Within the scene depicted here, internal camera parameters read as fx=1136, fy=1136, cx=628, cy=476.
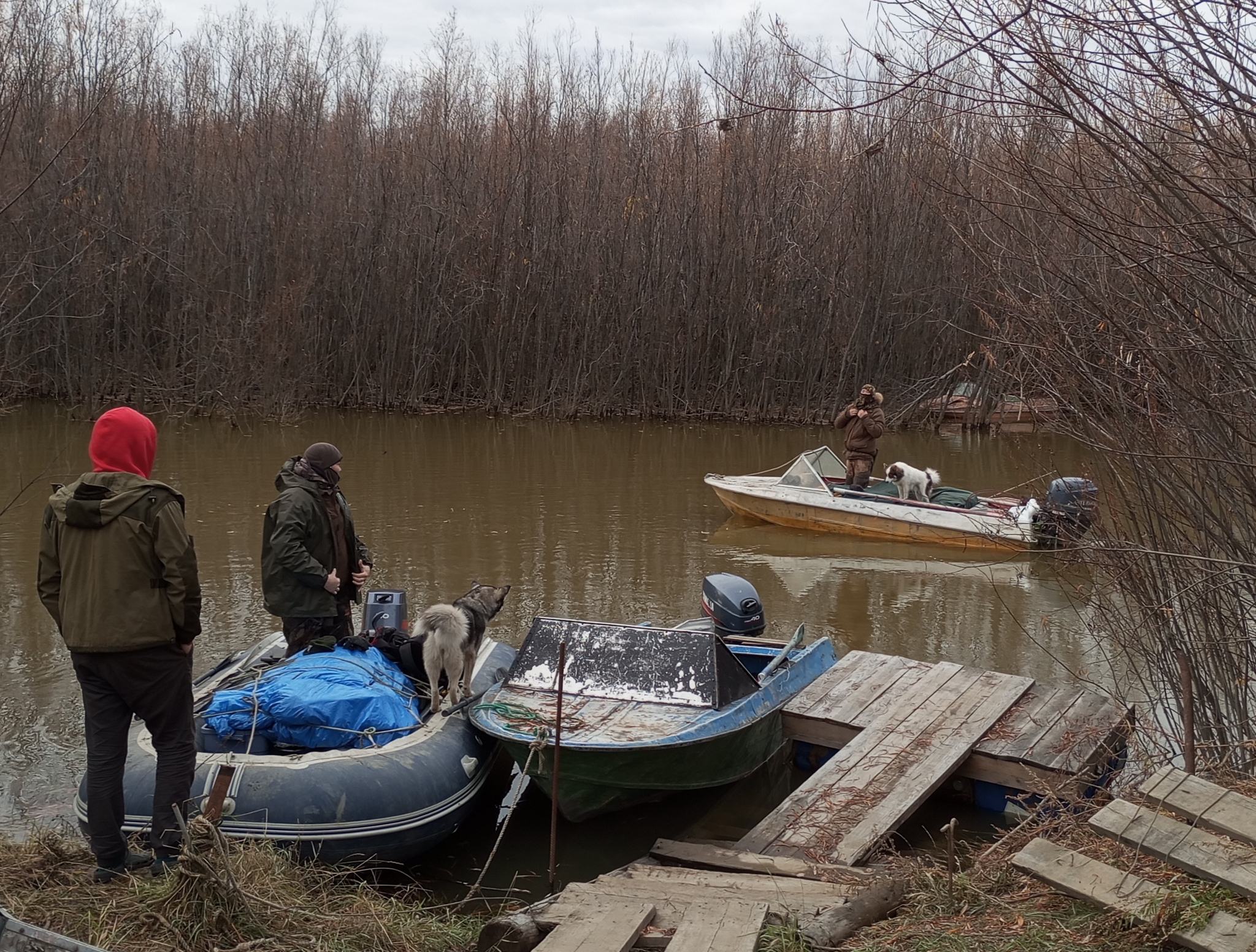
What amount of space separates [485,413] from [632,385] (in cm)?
331

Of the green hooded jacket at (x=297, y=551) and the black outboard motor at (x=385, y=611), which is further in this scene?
the black outboard motor at (x=385, y=611)

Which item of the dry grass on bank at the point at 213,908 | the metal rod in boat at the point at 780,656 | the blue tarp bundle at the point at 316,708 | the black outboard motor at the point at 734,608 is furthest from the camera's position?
the black outboard motor at the point at 734,608

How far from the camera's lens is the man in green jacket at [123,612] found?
177 inches

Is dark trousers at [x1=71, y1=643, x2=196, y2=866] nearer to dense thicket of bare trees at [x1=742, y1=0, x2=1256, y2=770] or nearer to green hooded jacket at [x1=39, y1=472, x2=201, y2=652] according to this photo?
green hooded jacket at [x1=39, y1=472, x2=201, y2=652]

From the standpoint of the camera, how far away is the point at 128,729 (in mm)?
4715

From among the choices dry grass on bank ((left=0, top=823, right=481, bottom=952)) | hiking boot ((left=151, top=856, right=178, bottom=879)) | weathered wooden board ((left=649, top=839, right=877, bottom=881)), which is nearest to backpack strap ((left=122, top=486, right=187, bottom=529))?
dry grass on bank ((left=0, top=823, right=481, bottom=952))

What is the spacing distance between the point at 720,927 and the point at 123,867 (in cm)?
250

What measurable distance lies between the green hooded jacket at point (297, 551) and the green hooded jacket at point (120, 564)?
2.18 meters

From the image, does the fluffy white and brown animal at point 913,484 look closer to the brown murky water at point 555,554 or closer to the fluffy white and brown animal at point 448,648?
A: the brown murky water at point 555,554

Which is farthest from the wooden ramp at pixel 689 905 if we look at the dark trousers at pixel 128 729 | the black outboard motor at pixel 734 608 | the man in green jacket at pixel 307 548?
the black outboard motor at pixel 734 608

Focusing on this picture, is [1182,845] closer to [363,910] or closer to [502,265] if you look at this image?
[363,910]

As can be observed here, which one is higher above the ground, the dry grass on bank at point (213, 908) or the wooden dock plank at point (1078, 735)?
the wooden dock plank at point (1078, 735)

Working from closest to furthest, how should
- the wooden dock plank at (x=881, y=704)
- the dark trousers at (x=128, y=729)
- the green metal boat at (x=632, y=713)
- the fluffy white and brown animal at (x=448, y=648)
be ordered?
the dark trousers at (x=128, y=729)
the green metal boat at (x=632, y=713)
the fluffy white and brown animal at (x=448, y=648)
the wooden dock plank at (x=881, y=704)

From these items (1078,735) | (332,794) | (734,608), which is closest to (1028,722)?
(1078,735)
